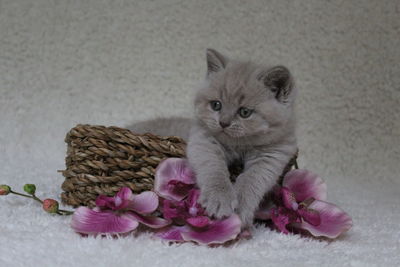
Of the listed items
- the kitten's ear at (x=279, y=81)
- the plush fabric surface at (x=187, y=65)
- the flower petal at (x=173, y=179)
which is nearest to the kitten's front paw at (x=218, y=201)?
the flower petal at (x=173, y=179)

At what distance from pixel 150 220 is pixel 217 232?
0.18m

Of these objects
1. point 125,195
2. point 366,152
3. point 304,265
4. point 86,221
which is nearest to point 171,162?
point 125,195

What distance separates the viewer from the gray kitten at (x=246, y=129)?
1.27m

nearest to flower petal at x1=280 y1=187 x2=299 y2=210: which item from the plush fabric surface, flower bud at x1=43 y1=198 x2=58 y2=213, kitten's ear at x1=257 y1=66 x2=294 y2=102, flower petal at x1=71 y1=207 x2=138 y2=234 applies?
kitten's ear at x1=257 y1=66 x2=294 y2=102

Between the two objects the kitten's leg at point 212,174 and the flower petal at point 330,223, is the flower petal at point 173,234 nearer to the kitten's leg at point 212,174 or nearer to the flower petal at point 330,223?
the kitten's leg at point 212,174

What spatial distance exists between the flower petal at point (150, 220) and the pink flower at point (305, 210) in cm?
28

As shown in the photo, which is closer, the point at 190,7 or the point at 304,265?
the point at 304,265

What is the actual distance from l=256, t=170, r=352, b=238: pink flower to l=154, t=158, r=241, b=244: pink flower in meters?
0.20

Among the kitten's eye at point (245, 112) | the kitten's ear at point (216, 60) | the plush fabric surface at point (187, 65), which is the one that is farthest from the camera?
the plush fabric surface at point (187, 65)

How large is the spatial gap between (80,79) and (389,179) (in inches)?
58.9

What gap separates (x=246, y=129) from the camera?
1301 mm

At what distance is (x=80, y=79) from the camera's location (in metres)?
2.26

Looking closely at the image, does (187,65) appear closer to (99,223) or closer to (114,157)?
(114,157)

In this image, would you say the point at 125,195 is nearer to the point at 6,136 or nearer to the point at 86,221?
the point at 86,221
